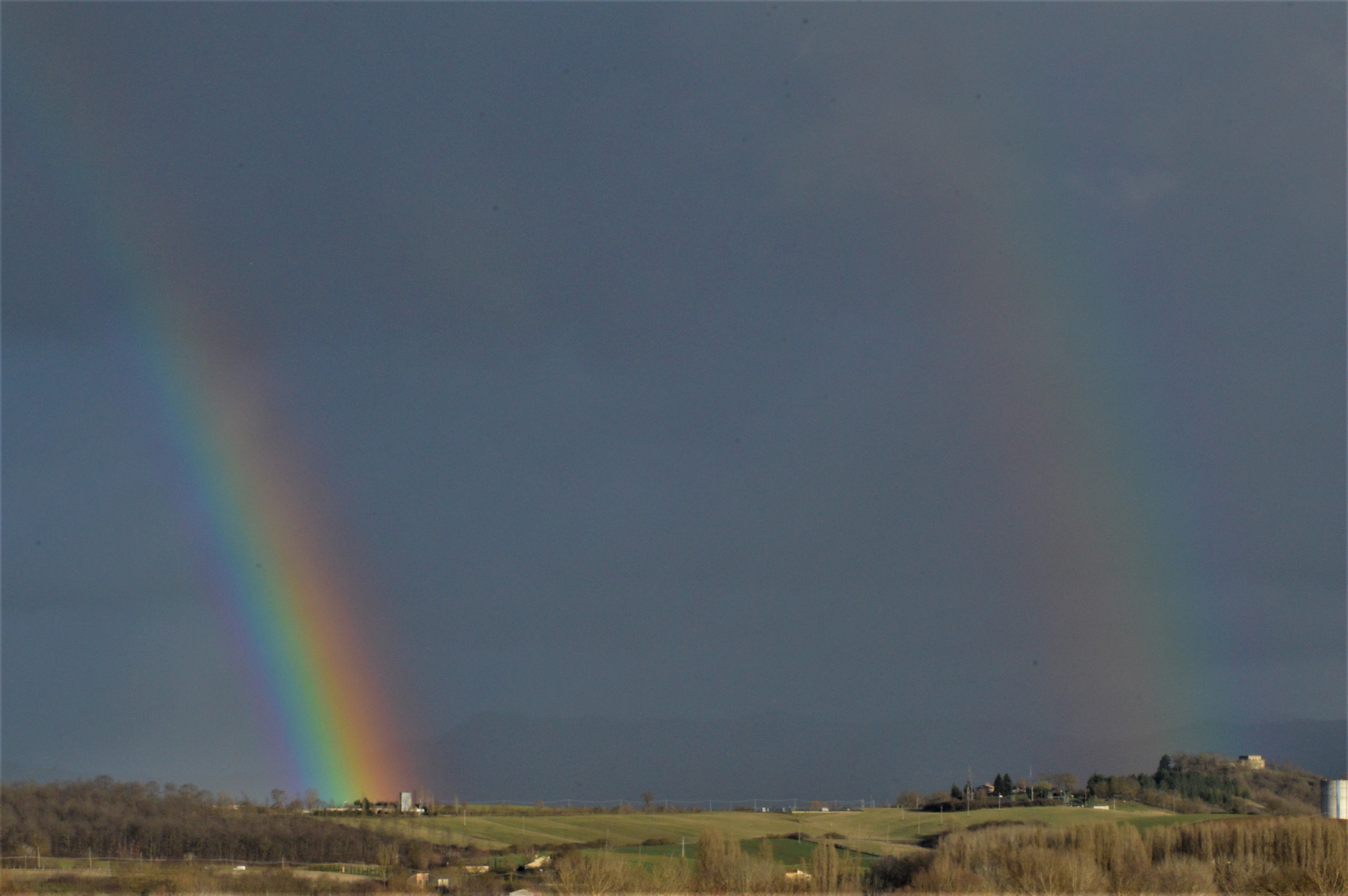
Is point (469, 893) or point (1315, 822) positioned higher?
point (1315, 822)

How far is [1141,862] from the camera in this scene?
286 feet

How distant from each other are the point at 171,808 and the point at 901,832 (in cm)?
8450

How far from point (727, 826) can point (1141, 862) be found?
74.1 metres

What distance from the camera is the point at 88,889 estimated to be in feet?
284

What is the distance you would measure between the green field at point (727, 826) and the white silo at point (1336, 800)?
1300 centimetres

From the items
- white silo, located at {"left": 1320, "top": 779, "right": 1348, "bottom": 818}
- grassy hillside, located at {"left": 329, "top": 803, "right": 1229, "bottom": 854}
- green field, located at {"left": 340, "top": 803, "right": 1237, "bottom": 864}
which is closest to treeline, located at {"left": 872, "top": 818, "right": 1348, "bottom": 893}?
white silo, located at {"left": 1320, "top": 779, "right": 1348, "bottom": 818}

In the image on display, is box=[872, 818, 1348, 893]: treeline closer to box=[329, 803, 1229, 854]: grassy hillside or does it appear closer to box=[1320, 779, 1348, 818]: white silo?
box=[1320, 779, 1348, 818]: white silo

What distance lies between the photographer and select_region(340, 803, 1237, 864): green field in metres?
132

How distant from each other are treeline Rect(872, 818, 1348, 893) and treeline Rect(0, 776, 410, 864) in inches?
2143

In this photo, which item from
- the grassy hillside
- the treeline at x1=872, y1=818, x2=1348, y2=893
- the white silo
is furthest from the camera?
the grassy hillside

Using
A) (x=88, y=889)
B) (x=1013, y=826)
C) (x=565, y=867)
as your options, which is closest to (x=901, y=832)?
(x=1013, y=826)

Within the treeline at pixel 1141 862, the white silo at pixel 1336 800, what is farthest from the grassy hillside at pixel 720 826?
the treeline at pixel 1141 862

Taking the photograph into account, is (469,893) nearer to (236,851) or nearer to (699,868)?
(699,868)

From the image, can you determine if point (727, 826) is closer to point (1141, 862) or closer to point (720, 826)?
point (720, 826)
